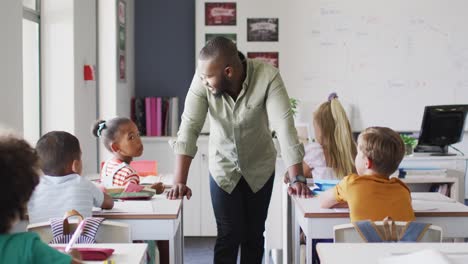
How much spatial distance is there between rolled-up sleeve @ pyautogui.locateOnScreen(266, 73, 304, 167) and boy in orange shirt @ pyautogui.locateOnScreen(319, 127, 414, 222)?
0.76ft

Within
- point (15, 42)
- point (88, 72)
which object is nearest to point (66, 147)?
point (15, 42)

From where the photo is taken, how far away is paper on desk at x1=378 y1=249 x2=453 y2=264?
6.04 feet

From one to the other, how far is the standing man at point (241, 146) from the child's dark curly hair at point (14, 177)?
4.70 feet

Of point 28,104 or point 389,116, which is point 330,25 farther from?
point 28,104

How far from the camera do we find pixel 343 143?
3869 millimetres

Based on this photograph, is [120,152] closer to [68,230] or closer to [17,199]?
[68,230]

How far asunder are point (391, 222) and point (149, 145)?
357 centimetres

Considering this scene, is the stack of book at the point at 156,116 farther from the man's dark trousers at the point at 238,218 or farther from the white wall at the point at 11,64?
the man's dark trousers at the point at 238,218

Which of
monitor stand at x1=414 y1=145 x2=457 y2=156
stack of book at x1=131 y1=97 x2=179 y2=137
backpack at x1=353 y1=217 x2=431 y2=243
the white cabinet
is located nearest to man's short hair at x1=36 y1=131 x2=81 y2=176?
backpack at x1=353 y1=217 x2=431 y2=243

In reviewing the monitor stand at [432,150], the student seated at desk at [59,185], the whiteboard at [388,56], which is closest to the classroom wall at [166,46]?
the whiteboard at [388,56]

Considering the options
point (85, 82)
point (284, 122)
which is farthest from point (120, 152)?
point (85, 82)

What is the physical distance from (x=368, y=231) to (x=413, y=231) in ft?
0.54

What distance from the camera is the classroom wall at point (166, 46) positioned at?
20.3ft

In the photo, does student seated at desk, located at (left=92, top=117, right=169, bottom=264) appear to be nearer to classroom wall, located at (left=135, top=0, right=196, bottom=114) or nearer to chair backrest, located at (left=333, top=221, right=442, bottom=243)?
chair backrest, located at (left=333, top=221, right=442, bottom=243)
